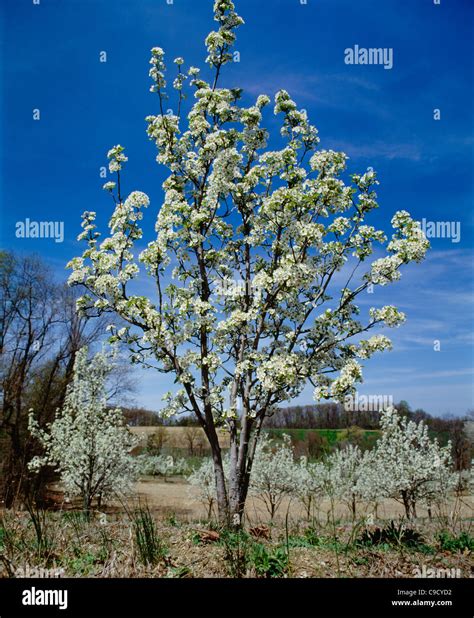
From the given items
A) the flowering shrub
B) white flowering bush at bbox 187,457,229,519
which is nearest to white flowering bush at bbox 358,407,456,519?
the flowering shrub

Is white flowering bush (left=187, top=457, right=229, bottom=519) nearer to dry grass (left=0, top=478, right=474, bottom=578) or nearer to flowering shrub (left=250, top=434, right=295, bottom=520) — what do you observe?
flowering shrub (left=250, top=434, right=295, bottom=520)

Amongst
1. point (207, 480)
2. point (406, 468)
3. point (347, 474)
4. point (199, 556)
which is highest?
point (199, 556)

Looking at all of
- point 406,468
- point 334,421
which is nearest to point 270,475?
point 406,468

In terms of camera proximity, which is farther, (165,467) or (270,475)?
(165,467)

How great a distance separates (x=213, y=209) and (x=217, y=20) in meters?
3.14

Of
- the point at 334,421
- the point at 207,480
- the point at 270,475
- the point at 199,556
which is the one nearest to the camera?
the point at 199,556

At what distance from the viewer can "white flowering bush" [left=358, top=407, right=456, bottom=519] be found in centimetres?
1616

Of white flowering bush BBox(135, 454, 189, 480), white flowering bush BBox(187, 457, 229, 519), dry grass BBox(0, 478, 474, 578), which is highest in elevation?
dry grass BBox(0, 478, 474, 578)

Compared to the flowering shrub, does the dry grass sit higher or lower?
higher

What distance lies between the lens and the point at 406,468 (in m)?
16.3

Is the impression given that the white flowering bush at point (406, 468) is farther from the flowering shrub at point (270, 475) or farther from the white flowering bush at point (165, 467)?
the white flowering bush at point (165, 467)

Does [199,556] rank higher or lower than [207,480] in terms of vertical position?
higher

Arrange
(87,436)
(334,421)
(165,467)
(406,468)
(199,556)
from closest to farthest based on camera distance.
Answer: (199,556)
(87,436)
(406,468)
(334,421)
(165,467)

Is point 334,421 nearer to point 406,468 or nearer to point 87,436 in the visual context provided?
point 406,468
